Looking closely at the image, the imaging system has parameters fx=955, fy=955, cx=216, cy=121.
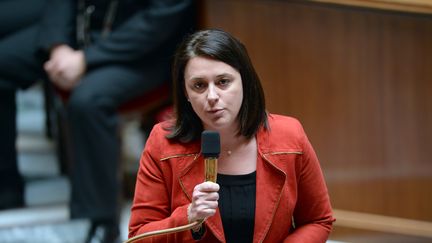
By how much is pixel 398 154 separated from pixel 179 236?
0.97 m

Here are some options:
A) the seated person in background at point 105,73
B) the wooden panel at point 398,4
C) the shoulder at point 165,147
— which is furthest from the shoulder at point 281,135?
the seated person in background at point 105,73

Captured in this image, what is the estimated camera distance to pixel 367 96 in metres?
2.24

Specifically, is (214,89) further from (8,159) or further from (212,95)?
(8,159)

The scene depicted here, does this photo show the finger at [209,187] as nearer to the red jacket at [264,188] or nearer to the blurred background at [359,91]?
the red jacket at [264,188]

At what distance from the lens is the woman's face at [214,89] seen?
1.34m

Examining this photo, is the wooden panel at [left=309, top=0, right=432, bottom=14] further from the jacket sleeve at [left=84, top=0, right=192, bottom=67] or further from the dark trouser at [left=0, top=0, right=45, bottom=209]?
the dark trouser at [left=0, top=0, right=45, bottom=209]

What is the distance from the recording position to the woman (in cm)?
136

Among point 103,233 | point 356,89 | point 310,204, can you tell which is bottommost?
point 103,233

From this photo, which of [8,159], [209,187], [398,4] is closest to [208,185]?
[209,187]

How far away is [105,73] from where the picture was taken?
8.29 feet

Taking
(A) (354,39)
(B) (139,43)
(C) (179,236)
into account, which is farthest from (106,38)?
(C) (179,236)

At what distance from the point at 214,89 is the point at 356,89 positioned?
964 mm

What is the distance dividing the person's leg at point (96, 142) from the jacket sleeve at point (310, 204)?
1.13 meters

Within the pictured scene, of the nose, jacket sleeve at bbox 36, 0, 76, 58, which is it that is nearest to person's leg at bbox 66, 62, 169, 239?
jacket sleeve at bbox 36, 0, 76, 58
